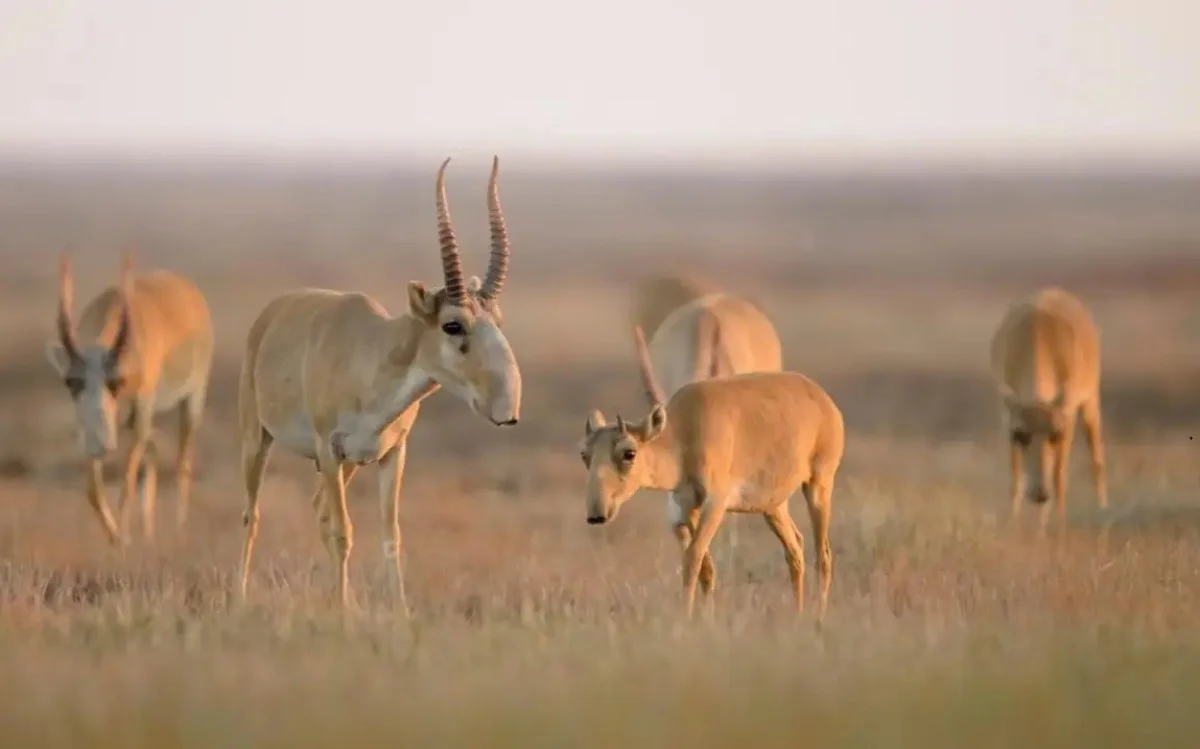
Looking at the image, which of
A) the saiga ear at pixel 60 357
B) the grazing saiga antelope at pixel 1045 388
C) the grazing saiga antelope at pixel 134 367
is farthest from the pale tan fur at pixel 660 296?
the saiga ear at pixel 60 357

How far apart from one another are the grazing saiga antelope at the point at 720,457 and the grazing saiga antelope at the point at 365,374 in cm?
53

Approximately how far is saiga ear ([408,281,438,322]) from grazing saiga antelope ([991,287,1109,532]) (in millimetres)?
5665

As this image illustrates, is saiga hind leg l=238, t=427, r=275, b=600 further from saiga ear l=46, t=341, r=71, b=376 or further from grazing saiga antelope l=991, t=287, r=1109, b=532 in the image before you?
grazing saiga antelope l=991, t=287, r=1109, b=532

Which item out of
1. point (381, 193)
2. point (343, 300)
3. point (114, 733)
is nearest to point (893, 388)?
point (343, 300)

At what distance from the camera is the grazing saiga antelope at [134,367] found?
11.0 metres

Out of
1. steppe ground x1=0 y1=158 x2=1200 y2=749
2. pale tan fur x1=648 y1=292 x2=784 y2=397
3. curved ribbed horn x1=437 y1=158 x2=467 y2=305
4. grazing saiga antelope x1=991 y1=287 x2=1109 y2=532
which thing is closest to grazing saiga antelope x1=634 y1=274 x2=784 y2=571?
pale tan fur x1=648 y1=292 x2=784 y2=397

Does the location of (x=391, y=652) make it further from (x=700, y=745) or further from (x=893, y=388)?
(x=893, y=388)

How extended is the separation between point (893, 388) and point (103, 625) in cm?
1329

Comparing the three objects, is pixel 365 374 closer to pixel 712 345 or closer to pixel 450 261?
pixel 450 261

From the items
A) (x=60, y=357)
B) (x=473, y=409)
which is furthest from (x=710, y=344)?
(x=60, y=357)

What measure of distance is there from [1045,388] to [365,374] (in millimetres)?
6218

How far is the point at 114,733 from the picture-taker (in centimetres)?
597

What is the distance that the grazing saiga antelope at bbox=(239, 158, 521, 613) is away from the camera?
773 cm

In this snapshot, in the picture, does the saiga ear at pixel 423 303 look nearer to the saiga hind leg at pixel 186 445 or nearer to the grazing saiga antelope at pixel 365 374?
the grazing saiga antelope at pixel 365 374
